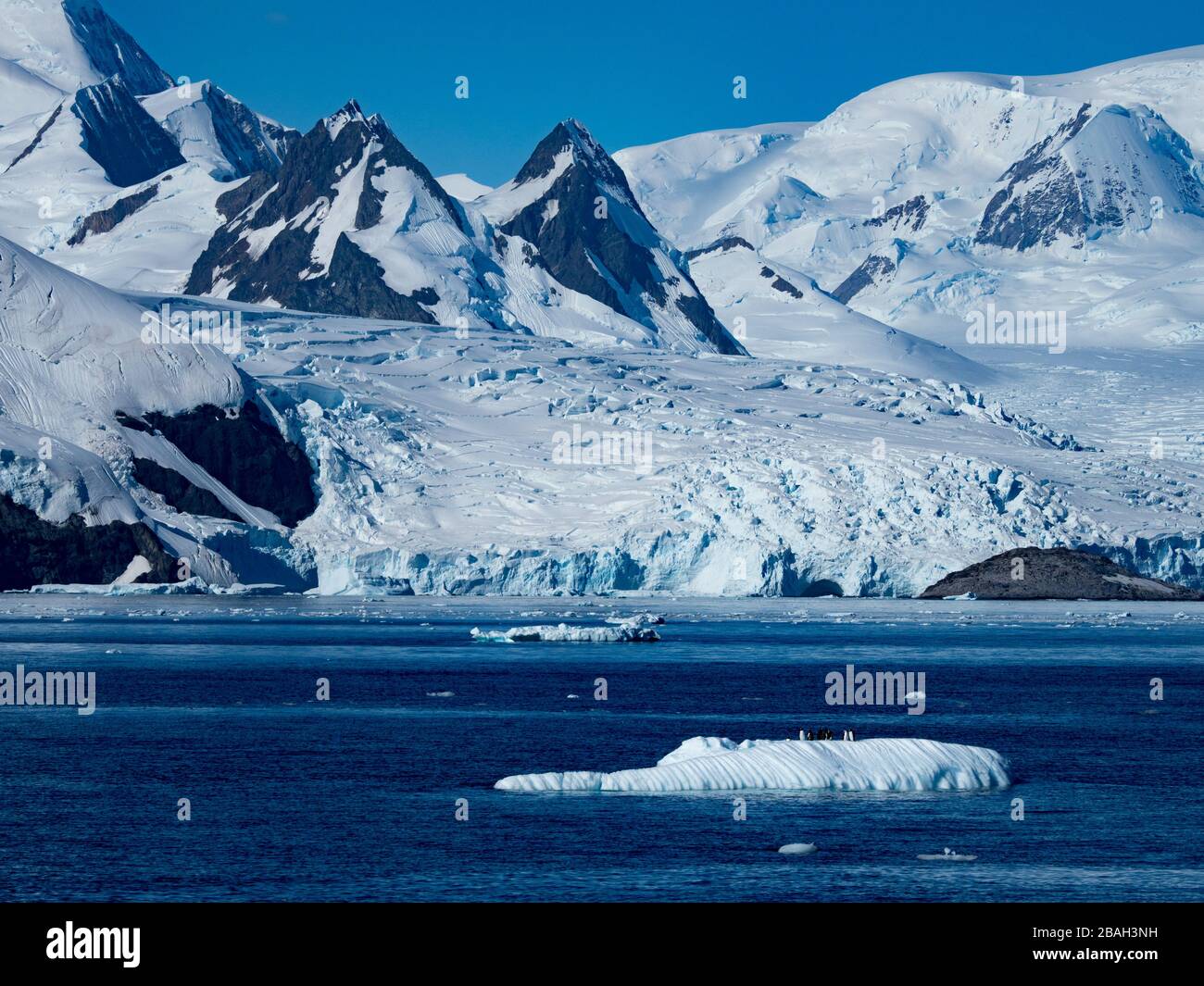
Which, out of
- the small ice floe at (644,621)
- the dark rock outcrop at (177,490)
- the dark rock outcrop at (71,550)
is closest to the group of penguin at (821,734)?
the small ice floe at (644,621)

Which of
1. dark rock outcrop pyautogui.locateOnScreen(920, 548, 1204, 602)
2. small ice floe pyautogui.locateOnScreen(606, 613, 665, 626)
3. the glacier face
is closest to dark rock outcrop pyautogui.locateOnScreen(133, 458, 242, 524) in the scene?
the glacier face

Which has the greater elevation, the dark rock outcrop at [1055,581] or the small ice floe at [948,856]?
the dark rock outcrop at [1055,581]

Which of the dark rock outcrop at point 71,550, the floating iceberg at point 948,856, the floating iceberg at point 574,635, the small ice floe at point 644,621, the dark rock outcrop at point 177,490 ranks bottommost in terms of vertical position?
the floating iceberg at point 948,856

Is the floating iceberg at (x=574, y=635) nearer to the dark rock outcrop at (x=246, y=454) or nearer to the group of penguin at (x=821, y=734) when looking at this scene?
the group of penguin at (x=821, y=734)

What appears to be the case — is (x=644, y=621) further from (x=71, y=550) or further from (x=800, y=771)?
(x=800, y=771)

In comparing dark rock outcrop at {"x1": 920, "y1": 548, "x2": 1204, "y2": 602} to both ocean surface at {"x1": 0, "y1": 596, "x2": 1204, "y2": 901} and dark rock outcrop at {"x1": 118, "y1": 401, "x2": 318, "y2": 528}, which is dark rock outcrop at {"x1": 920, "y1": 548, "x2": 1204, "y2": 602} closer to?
ocean surface at {"x1": 0, "y1": 596, "x2": 1204, "y2": 901}

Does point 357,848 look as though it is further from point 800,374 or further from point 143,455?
point 800,374
